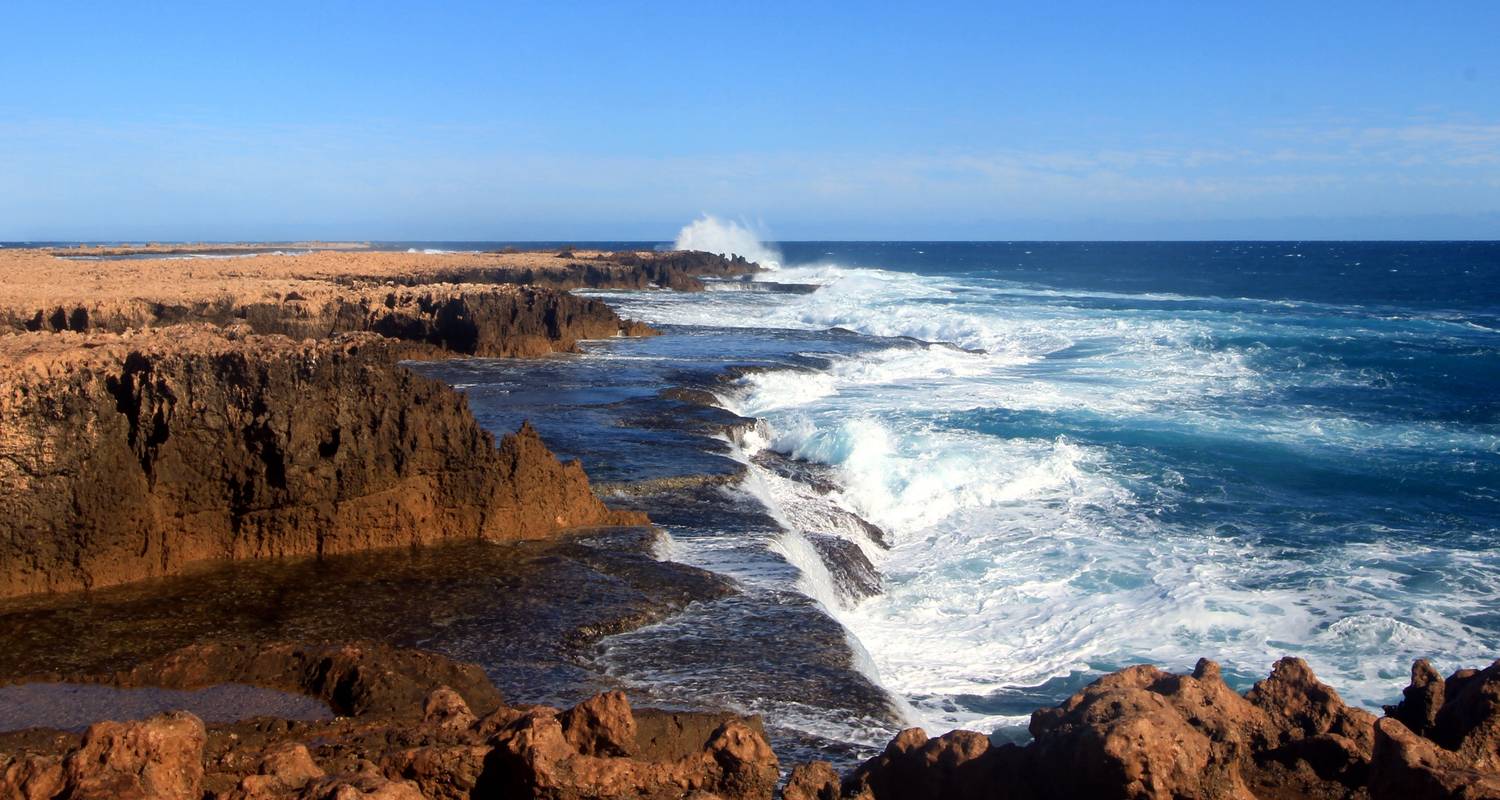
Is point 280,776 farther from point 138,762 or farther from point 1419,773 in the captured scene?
point 1419,773

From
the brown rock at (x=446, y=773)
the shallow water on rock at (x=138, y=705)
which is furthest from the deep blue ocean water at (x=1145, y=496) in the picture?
the brown rock at (x=446, y=773)

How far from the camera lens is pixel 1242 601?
12.4 metres

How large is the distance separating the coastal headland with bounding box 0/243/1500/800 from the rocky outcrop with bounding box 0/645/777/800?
0.02m

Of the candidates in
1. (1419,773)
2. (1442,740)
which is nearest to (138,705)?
(1419,773)

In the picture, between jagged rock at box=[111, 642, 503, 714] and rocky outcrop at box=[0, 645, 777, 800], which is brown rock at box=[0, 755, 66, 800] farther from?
jagged rock at box=[111, 642, 503, 714]

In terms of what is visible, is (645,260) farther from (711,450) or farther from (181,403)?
(181,403)

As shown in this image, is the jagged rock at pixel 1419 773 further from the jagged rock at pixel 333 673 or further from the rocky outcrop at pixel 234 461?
the rocky outcrop at pixel 234 461

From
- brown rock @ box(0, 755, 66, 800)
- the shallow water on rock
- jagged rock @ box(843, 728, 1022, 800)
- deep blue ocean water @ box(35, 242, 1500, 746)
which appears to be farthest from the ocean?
brown rock @ box(0, 755, 66, 800)

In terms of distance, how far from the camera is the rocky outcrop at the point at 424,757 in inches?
180

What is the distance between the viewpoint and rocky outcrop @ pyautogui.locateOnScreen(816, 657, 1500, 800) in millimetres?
4992

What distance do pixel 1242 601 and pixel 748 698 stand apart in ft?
23.3

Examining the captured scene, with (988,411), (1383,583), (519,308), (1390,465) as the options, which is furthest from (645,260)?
(1383,583)

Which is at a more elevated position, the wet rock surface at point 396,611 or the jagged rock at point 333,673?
the jagged rock at point 333,673

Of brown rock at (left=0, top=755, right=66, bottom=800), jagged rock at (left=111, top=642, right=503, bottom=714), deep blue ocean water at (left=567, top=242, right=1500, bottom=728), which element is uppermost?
brown rock at (left=0, top=755, right=66, bottom=800)
